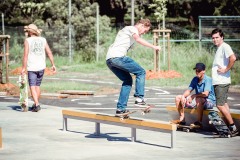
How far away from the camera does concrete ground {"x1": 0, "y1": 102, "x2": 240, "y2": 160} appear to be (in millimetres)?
11047

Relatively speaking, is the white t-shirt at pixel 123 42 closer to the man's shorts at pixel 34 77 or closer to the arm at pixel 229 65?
the arm at pixel 229 65

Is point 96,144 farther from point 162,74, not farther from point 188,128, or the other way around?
A: point 162,74

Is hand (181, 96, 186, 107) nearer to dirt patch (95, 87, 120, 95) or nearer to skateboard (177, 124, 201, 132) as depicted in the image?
skateboard (177, 124, 201, 132)

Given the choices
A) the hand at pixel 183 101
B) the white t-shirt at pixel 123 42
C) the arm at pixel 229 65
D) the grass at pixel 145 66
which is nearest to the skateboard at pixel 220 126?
the arm at pixel 229 65

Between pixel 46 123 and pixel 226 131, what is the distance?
156 inches

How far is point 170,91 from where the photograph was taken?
2270 centimetres

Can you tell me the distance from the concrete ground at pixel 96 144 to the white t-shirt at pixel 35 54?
177 centimetres

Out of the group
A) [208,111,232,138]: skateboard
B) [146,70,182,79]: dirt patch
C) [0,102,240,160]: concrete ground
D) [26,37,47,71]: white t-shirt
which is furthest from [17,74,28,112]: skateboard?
[146,70,182,79]: dirt patch

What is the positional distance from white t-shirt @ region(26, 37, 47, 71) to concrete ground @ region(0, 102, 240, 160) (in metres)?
1.77

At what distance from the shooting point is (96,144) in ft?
40.5

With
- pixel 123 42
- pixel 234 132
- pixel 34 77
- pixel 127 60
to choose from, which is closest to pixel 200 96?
pixel 234 132

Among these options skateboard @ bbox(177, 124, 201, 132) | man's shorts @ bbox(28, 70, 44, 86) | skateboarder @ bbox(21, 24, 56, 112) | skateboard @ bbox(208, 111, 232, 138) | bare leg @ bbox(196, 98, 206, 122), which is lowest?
skateboard @ bbox(177, 124, 201, 132)

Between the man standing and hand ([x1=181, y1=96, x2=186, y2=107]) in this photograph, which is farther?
hand ([x1=181, y1=96, x2=186, y2=107])

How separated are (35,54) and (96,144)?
197 inches
